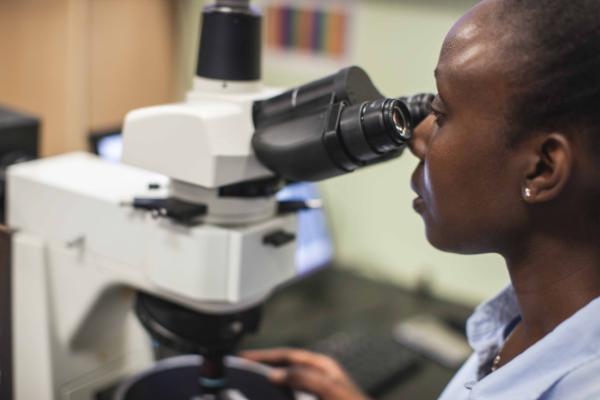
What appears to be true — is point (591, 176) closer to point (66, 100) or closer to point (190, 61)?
point (66, 100)

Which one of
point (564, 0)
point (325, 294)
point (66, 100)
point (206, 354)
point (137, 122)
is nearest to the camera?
point (564, 0)

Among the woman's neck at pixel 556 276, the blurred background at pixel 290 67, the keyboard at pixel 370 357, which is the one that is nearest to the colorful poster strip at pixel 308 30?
the blurred background at pixel 290 67

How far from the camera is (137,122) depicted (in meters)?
0.82

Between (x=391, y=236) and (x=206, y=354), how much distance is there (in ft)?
3.86

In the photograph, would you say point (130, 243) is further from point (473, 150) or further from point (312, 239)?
point (312, 239)

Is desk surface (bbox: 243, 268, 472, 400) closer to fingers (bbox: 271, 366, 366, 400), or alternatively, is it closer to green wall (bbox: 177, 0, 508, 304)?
green wall (bbox: 177, 0, 508, 304)

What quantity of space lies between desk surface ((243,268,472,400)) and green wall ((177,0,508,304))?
0.06m

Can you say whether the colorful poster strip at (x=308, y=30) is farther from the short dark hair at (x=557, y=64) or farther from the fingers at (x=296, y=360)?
the short dark hair at (x=557, y=64)

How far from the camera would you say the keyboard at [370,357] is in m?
1.56

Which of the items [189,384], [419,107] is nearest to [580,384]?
[419,107]

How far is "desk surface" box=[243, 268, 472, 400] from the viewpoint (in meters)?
1.65

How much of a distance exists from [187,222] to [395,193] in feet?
4.09

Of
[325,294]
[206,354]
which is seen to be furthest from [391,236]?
[206,354]

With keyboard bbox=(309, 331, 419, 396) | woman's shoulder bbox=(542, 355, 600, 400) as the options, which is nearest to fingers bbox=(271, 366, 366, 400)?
keyboard bbox=(309, 331, 419, 396)
